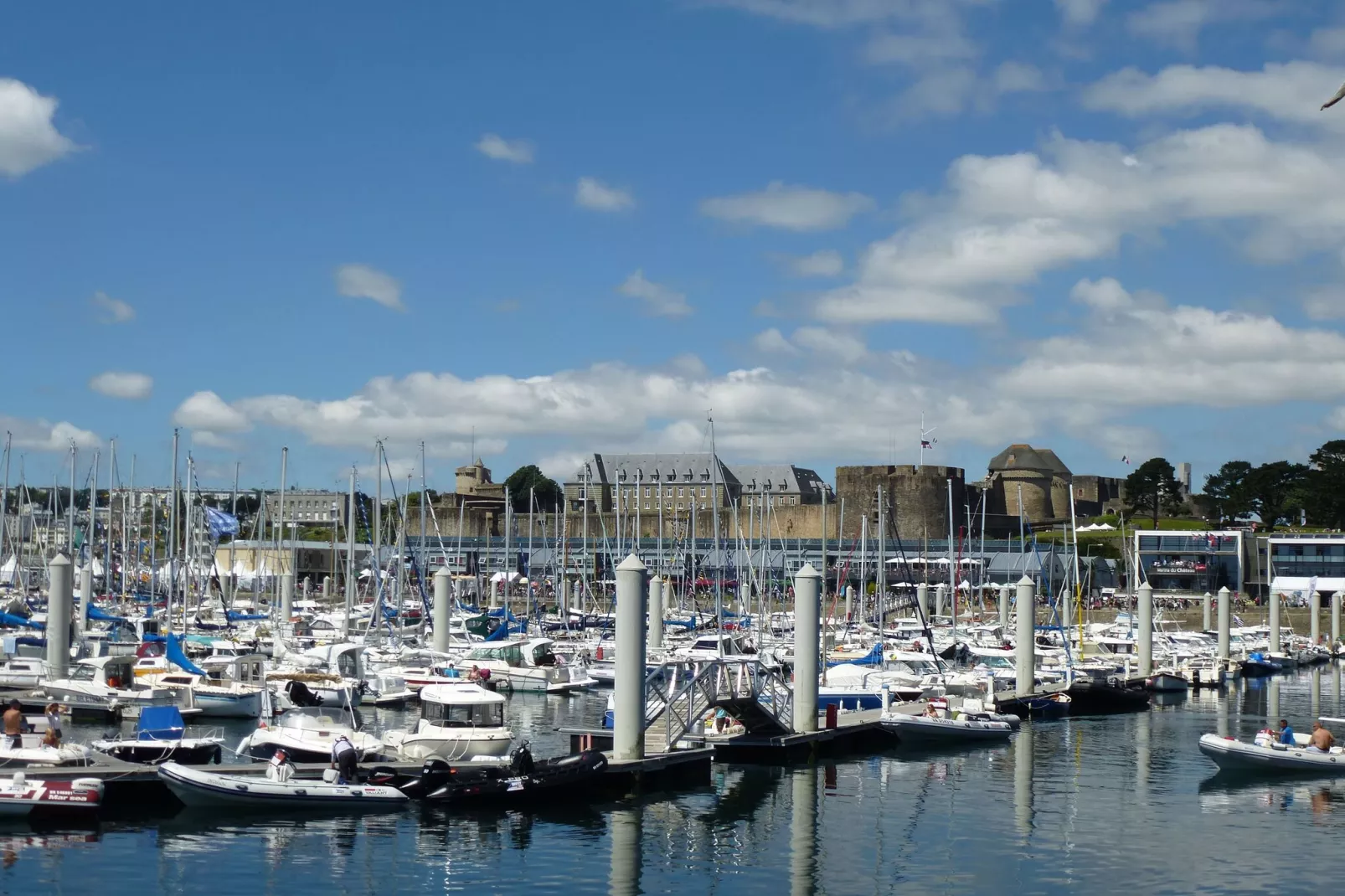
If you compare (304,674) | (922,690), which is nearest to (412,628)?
(304,674)

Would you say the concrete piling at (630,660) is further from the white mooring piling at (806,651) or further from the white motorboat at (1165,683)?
the white motorboat at (1165,683)

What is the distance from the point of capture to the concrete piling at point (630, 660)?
3609 centimetres

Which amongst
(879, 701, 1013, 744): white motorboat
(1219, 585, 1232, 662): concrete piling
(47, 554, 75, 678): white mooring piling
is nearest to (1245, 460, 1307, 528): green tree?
(1219, 585, 1232, 662): concrete piling

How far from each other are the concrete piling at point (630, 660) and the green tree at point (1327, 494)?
13522 cm

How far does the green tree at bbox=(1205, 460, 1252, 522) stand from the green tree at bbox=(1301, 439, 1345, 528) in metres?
10.4

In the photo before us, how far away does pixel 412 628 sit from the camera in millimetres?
79562

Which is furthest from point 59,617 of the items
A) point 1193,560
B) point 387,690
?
point 1193,560

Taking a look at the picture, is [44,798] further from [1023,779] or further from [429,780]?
[1023,779]

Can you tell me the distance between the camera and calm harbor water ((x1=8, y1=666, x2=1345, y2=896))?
28141mm

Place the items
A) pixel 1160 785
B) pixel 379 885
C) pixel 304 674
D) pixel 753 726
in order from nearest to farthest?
pixel 379 885, pixel 1160 785, pixel 753 726, pixel 304 674

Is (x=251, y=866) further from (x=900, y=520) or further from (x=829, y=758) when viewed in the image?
(x=900, y=520)

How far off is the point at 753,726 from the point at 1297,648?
60561 mm

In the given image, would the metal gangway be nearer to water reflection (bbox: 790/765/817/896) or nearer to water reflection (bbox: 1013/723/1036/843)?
water reflection (bbox: 790/765/817/896)

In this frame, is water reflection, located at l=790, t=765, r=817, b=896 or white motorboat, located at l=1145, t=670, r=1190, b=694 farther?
white motorboat, located at l=1145, t=670, r=1190, b=694
